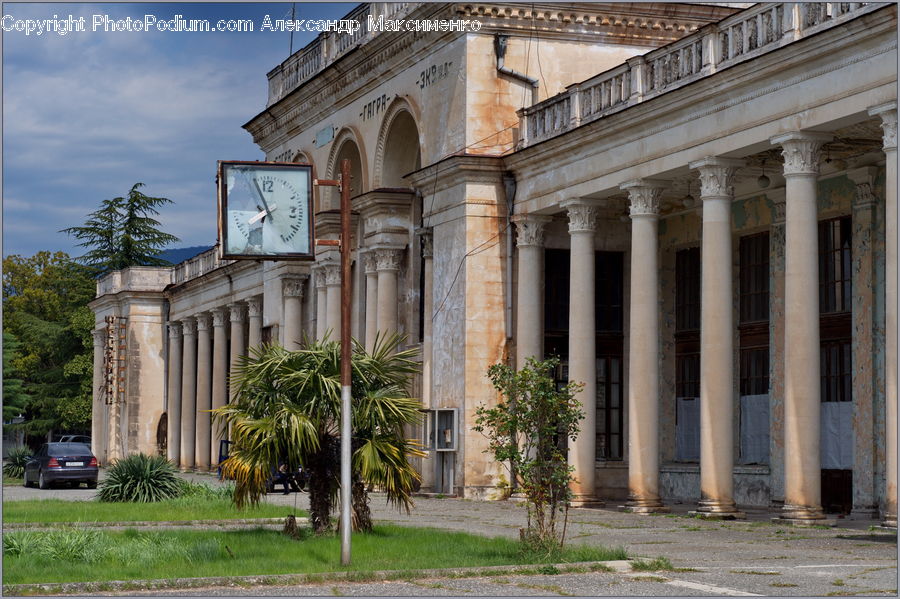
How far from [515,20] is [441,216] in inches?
183

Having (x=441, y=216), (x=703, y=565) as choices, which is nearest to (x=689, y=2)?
(x=441, y=216)

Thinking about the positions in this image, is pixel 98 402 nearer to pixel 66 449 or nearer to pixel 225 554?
pixel 66 449

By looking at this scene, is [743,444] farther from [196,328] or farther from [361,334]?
[196,328]

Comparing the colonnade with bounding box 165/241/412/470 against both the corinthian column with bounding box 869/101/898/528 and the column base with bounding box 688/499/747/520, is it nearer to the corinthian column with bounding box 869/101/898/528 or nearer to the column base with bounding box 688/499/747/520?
the column base with bounding box 688/499/747/520

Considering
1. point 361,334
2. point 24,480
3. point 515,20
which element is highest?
point 515,20

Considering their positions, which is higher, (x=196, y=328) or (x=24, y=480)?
(x=196, y=328)

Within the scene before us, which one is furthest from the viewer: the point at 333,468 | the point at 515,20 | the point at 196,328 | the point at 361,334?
the point at 196,328

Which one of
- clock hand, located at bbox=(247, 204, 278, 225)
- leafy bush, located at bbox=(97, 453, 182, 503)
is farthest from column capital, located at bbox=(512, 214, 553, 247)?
clock hand, located at bbox=(247, 204, 278, 225)

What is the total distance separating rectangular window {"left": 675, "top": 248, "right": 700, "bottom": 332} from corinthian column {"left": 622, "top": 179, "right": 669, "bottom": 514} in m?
5.20

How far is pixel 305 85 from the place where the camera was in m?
39.8

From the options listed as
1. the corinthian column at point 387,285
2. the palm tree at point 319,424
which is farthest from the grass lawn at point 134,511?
the corinthian column at point 387,285

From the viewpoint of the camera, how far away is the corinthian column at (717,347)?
76.9 ft

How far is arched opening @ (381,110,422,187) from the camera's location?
1412 inches

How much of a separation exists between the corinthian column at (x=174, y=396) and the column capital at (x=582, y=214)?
32301 mm
